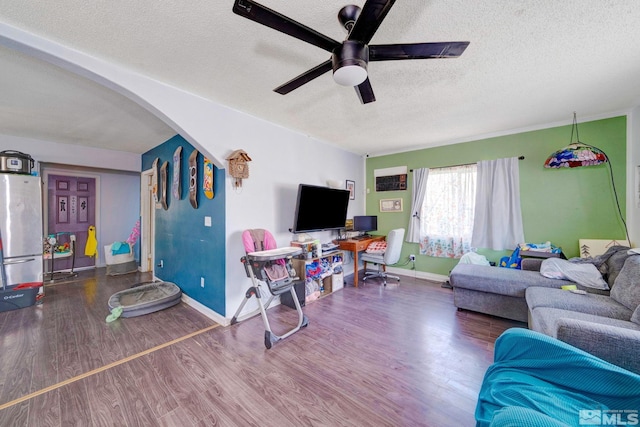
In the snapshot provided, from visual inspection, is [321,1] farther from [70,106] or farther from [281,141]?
[70,106]

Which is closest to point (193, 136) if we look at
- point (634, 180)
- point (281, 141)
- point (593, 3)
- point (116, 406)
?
point (281, 141)

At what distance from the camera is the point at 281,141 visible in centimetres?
338

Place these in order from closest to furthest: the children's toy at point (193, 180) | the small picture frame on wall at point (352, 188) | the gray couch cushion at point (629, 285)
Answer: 1. the gray couch cushion at point (629, 285)
2. the children's toy at point (193, 180)
3. the small picture frame on wall at point (352, 188)

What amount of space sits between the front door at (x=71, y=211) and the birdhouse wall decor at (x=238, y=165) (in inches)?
181

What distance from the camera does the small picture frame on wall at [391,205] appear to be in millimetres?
4715

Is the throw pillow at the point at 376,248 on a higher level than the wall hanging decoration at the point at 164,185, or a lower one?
lower

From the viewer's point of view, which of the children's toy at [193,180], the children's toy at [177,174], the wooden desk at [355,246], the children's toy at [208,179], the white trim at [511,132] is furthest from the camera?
the wooden desk at [355,246]

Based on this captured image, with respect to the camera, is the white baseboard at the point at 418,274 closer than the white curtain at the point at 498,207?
No

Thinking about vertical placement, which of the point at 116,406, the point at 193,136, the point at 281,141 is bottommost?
the point at 116,406

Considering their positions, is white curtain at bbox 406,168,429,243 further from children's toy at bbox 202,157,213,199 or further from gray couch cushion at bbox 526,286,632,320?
children's toy at bbox 202,157,213,199

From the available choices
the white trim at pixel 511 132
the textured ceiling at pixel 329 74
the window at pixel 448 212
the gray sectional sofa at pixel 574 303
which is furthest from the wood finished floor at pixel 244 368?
the white trim at pixel 511 132

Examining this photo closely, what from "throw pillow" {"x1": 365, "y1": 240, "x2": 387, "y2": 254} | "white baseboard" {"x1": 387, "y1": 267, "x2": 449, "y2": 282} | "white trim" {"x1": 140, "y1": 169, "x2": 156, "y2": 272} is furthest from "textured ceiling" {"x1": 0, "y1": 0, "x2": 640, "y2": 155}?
"white baseboard" {"x1": 387, "y1": 267, "x2": 449, "y2": 282}

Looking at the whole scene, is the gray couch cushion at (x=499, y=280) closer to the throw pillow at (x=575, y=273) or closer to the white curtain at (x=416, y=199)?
the throw pillow at (x=575, y=273)

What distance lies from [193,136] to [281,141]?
4.05 feet
